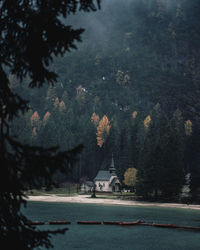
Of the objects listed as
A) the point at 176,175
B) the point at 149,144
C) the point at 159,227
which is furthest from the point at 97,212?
the point at 149,144

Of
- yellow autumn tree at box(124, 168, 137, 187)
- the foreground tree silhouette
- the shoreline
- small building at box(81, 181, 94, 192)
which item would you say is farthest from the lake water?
small building at box(81, 181, 94, 192)

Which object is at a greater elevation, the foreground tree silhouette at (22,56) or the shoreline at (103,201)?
the foreground tree silhouette at (22,56)

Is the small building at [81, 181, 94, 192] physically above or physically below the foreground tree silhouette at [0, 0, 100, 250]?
below

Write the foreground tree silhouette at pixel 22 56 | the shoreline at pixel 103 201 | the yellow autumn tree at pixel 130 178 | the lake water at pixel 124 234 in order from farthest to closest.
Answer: the yellow autumn tree at pixel 130 178 → the shoreline at pixel 103 201 → the lake water at pixel 124 234 → the foreground tree silhouette at pixel 22 56

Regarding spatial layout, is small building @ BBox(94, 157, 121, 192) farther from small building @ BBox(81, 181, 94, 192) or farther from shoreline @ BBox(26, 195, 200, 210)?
shoreline @ BBox(26, 195, 200, 210)

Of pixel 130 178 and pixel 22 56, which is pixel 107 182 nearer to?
pixel 130 178

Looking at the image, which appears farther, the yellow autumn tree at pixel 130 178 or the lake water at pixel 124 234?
the yellow autumn tree at pixel 130 178

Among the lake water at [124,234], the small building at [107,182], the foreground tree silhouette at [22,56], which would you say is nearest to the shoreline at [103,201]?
the lake water at [124,234]

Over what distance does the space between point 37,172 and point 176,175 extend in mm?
85303

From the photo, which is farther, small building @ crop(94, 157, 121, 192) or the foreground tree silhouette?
small building @ crop(94, 157, 121, 192)

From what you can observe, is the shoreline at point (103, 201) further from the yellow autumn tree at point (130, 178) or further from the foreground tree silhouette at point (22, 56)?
the foreground tree silhouette at point (22, 56)

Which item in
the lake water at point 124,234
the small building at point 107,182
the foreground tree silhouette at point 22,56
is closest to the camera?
the foreground tree silhouette at point 22,56

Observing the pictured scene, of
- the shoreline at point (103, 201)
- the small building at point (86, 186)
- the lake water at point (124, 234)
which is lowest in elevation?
the lake water at point (124, 234)

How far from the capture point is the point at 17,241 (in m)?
7.78
